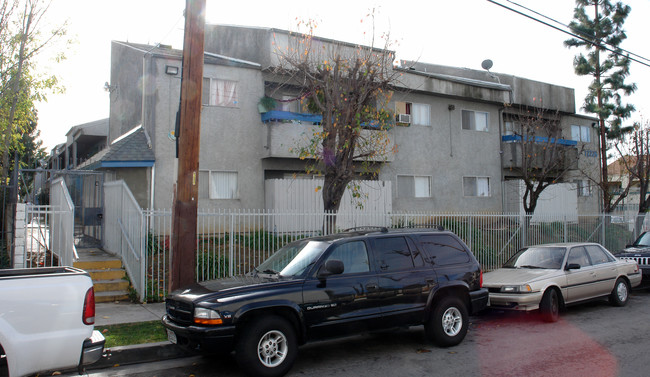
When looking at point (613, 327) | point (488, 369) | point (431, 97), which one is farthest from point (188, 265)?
point (431, 97)

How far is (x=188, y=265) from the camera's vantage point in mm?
7766

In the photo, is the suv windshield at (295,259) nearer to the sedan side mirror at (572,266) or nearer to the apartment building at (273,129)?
the sedan side mirror at (572,266)

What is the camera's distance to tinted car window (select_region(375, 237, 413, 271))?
6.84 m

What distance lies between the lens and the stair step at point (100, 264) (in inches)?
414

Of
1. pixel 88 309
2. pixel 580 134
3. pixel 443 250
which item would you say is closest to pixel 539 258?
pixel 443 250

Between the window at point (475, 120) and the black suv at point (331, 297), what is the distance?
14.7 meters

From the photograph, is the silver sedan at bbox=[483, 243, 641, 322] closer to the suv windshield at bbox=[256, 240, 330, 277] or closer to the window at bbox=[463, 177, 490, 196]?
the suv windshield at bbox=[256, 240, 330, 277]

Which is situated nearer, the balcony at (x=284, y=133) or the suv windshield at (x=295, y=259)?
the suv windshield at (x=295, y=259)

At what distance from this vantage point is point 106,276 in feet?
34.1

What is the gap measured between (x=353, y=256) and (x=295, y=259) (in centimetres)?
78

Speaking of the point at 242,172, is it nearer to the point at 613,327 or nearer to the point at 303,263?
the point at 303,263

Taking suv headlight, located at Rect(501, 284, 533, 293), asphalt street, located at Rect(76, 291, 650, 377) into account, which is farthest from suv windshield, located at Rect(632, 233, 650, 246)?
suv headlight, located at Rect(501, 284, 533, 293)

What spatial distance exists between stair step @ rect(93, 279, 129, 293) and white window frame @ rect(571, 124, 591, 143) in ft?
75.2

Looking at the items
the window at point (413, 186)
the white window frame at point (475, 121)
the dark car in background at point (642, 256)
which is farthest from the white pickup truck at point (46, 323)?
the white window frame at point (475, 121)
